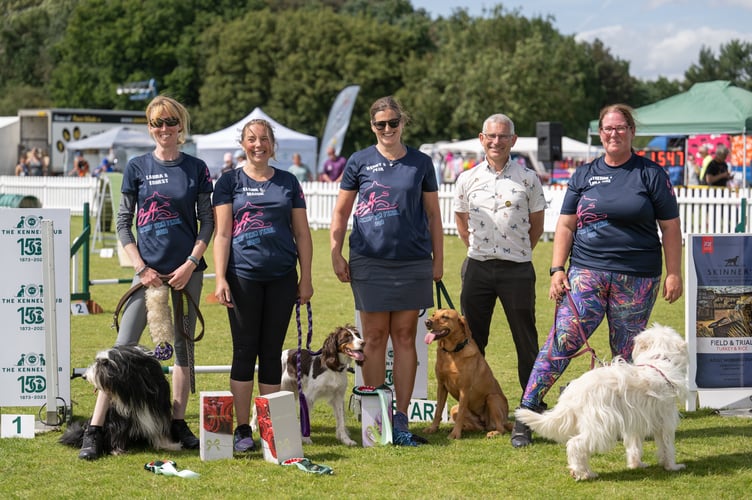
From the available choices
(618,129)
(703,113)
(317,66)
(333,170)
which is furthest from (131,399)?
(317,66)

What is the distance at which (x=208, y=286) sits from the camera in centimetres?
1328

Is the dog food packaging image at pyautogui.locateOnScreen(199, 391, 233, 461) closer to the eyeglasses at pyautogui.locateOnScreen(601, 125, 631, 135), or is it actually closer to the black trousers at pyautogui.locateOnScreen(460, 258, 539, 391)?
the black trousers at pyautogui.locateOnScreen(460, 258, 539, 391)

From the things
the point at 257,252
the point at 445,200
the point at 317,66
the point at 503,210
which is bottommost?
the point at 257,252

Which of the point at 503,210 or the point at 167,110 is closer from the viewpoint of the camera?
the point at 167,110

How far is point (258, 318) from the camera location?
200 inches

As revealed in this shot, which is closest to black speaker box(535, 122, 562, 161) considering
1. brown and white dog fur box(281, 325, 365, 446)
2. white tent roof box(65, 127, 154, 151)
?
white tent roof box(65, 127, 154, 151)

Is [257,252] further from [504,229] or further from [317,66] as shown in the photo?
[317,66]

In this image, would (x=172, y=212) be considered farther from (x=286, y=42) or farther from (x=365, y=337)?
(x=286, y=42)

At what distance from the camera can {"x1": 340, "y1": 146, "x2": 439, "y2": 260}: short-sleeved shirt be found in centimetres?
518

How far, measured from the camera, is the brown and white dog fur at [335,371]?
5.35m

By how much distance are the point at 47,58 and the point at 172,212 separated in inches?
2813

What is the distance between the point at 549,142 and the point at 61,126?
66.2 feet

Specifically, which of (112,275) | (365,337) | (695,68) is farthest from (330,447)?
(695,68)

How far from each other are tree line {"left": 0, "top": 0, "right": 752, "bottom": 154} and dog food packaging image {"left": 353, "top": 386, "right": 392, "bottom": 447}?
3722cm
